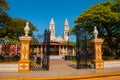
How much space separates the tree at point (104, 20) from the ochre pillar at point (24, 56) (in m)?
16.5

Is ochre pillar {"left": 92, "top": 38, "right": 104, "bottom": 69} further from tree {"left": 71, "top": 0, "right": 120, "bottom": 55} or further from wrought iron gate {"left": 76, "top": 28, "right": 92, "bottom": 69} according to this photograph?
tree {"left": 71, "top": 0, "right": 120, "bottom": 55}

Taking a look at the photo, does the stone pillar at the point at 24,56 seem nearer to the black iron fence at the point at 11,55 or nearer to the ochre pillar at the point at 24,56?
the ochre pillar at the point at 24,56

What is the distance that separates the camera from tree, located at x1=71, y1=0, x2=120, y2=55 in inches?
1101

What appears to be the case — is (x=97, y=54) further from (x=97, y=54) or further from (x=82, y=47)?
(x=82, y=47)

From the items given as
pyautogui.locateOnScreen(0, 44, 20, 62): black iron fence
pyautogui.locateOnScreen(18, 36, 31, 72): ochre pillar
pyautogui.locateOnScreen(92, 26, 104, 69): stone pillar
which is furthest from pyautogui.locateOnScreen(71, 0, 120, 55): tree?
pyautogui.locateOnScreen(18, 36, 31, 72): ochre pillar

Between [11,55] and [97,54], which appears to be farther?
[11,55]

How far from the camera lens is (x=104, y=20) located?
27844mm

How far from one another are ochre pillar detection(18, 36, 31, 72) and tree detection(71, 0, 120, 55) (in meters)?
16.5

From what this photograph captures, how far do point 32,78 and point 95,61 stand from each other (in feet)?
21.5

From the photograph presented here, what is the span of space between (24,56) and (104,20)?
17.1m

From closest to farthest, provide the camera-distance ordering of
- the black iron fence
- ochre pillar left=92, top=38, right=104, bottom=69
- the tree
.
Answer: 1. ochre pillar left=92, top=38, right=104, bottom=69
2. the black iron fence
3. the tree

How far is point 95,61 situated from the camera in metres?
15.5

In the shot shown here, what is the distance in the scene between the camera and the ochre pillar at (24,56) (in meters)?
13.8

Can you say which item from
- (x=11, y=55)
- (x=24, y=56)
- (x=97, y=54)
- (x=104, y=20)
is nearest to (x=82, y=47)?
(x=97, y=54)
